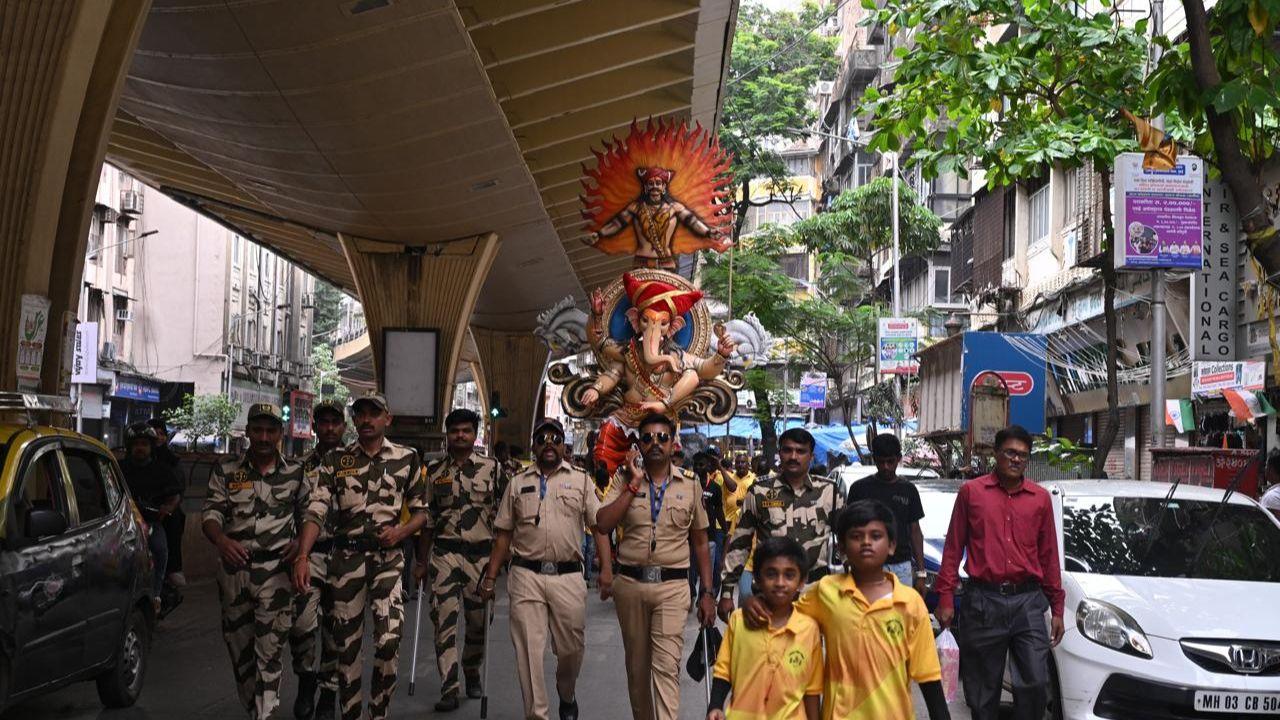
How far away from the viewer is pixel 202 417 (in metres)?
43.4

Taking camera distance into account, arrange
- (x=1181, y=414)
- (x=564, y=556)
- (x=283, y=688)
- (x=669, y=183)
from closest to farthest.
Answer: (x=564, y=556) → (x=283, y=688) → (x=669, y=183) → (x=1181, y=414)

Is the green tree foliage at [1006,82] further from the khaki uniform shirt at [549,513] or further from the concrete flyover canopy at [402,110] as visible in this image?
the concrete flyover canopy at [402,110]

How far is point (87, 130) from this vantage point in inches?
443

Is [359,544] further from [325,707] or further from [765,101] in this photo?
[765,101]

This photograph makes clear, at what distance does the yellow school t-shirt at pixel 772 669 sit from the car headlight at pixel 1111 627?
3.22m

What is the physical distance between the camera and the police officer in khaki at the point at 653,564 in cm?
789

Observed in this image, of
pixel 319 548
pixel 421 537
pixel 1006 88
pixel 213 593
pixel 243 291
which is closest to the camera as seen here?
pixel 319 548

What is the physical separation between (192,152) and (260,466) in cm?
1296

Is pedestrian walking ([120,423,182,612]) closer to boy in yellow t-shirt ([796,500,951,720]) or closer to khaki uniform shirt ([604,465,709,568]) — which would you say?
khaki uniform shirt ([604,465,709,568])

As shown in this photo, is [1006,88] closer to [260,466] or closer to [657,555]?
[657,555]

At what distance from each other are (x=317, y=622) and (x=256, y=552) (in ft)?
2.18

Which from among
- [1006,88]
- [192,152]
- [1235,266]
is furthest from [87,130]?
[1235,266]

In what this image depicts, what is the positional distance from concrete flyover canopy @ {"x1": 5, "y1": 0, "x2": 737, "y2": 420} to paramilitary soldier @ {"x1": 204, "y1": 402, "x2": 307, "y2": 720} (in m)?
3.69

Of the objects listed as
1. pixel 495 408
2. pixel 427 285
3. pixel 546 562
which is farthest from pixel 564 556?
pixel 495 408
